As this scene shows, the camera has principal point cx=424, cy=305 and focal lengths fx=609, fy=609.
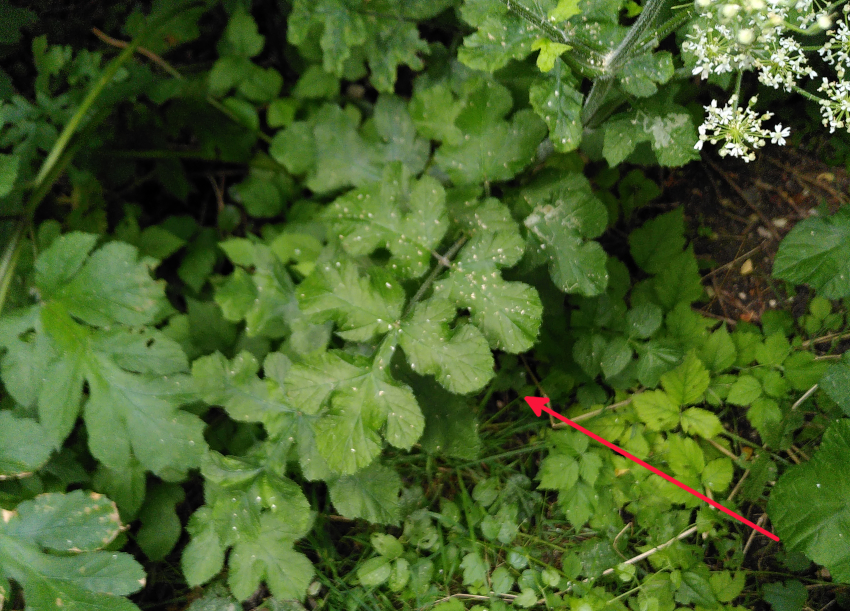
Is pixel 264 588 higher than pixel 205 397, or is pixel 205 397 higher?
pixel 205 397

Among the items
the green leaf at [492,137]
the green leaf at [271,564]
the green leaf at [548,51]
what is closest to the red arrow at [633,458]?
the green leaf at [492,137]

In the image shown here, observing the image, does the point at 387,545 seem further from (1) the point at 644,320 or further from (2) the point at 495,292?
(1) the point at 644,320

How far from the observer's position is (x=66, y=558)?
191cm

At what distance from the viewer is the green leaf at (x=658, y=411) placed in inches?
94.4

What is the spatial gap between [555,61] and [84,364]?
1793 mm

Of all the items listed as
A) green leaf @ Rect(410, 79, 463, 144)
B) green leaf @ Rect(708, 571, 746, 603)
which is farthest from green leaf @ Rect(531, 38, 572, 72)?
green leaf @ Rect(708, 571, 746, 603)

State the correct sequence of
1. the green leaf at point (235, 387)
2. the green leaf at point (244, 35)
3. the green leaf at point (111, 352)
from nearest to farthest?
the green leaf at point (111, 352) → the green leaf at point (235, 387) → the green leaf at point (244, 35)

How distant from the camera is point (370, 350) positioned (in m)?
2.17

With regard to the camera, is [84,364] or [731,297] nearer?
[84,364]

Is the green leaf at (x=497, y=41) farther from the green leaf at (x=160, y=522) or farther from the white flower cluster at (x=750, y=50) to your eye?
the green leaf at (x=160, y=522)

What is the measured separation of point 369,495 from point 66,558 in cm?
97

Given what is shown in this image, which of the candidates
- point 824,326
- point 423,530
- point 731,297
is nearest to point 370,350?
point 423,530

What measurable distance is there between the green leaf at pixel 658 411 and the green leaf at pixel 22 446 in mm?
2139

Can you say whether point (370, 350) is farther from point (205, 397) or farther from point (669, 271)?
point (669, 271)
